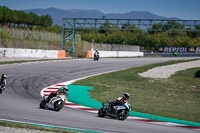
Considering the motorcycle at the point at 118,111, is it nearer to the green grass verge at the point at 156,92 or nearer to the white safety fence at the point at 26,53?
the green grass verge at the point at 156,92

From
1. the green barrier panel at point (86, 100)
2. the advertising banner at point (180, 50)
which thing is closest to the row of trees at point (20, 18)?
the advertising banner at point (180, 50)

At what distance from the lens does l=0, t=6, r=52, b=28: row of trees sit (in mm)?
80688

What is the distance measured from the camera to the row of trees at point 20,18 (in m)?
80.7

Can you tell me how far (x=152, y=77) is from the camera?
26562 millimetres

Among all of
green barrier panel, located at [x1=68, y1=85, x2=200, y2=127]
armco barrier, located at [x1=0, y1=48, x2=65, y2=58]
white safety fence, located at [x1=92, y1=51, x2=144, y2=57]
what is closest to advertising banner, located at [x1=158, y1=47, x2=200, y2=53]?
white safety fence, located at [x1=92, y1=51, x2=144, y2=57]

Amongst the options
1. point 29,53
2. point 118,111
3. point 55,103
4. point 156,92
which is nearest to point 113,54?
point 29,53

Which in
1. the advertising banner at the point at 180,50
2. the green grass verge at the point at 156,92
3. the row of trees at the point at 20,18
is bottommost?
the green grass verge at the point at 156,92

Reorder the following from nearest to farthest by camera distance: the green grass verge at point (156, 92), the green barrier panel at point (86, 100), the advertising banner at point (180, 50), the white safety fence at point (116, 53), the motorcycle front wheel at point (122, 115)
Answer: the motorcycle front wheel at point (122, 115) → the green barrier panel at point (86, 100) → the green grass verge at point (156, 92) → the white safety fence at point (116, 53) → the advertising banner at point (180, 50)

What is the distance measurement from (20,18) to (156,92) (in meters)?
74.9

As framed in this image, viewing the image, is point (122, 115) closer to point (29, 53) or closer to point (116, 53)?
point (29, 53)

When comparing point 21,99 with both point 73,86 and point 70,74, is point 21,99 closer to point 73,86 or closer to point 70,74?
point 73,86

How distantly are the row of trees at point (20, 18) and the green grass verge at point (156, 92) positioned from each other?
5796 cm

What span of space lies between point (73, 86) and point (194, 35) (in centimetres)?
12426

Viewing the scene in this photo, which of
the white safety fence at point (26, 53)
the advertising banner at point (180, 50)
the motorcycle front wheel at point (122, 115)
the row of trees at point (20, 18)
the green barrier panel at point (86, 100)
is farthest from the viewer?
the advertising banner at point (180, 50)
